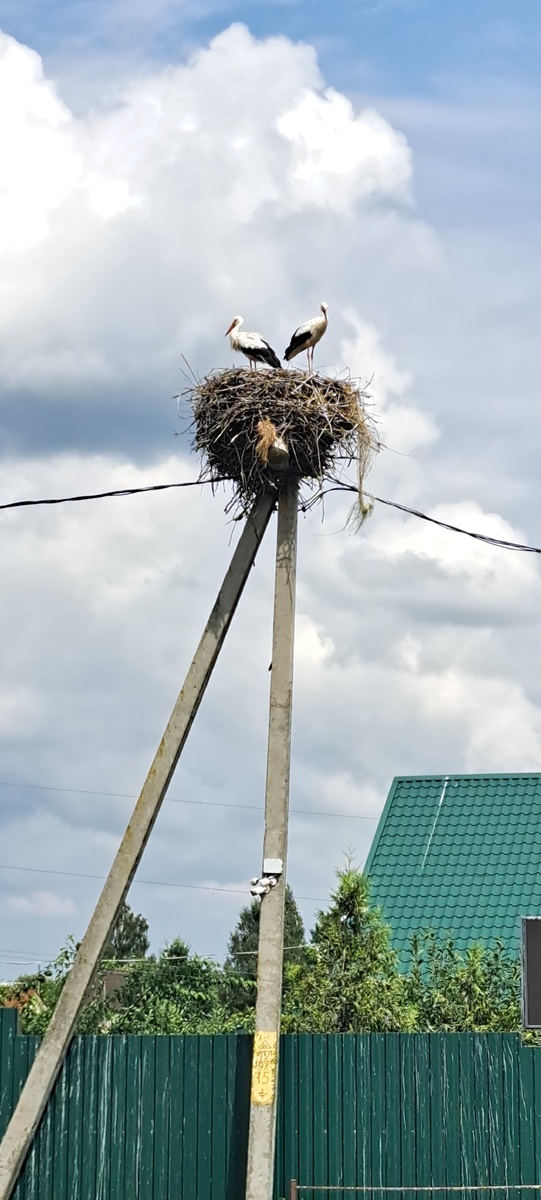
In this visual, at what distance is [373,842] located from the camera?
1923cm

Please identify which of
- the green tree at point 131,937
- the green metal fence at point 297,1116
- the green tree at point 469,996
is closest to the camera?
the green metal fence at point 297,1116

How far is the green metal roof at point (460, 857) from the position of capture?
17.6m

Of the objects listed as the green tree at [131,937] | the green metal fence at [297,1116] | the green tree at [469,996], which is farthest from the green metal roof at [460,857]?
the green tree at [131,937]

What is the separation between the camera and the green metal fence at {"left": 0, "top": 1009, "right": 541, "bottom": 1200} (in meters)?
10.2

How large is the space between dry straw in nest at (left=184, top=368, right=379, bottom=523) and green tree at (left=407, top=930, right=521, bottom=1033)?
525 cm

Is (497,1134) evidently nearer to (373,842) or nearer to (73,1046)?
(73,1046)

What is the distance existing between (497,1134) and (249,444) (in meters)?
5.03

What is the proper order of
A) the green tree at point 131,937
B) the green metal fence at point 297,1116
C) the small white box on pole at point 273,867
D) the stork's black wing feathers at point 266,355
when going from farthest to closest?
the green tree at point 131,937, the stork's black wing feathers at point 266,355, the green metal fence at point 297,1116, the small white box on pole at point 273,867

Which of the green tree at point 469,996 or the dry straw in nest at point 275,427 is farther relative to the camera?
the green tree at point 469,996

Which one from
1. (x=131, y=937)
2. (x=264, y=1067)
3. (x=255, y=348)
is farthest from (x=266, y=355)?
(x=131, y=937)

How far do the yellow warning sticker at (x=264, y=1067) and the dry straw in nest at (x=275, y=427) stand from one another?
3.69m

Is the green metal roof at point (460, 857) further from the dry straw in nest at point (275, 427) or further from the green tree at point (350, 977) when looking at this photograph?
the dry straw in nest at point (275, 427)

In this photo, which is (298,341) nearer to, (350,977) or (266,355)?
(266,355)

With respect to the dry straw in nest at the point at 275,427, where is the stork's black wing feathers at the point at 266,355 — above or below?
above
